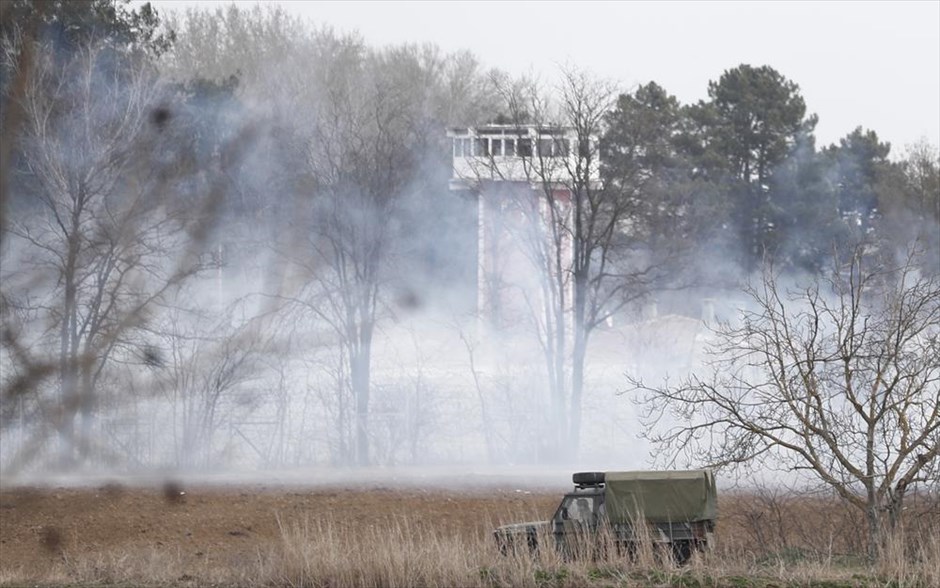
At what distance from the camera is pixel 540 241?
131 feet

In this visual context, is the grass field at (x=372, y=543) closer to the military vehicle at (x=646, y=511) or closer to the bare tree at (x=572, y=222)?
the military vehicle at (x=646, y=511)

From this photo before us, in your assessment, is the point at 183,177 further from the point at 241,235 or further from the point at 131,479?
the point at 131,479

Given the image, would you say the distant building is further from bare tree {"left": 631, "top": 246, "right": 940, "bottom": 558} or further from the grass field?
bare tree {"left": 631, "top": 246, "right": 940, "bottom": 558}

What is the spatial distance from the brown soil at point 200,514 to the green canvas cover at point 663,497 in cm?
534

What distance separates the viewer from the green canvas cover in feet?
59.5

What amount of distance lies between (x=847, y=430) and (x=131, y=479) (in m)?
17.2

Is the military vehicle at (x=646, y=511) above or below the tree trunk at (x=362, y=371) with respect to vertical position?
below

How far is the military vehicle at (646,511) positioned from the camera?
17781mm

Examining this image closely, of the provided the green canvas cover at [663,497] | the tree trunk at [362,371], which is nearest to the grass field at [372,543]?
the green canvas cover at [663,497]

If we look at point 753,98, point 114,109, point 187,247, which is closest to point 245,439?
point 187,247

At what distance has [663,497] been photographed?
18250 mm

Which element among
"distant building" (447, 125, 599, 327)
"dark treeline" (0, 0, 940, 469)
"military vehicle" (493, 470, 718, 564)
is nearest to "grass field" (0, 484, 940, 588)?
"military vehicle" (493, 470, 718, 564)

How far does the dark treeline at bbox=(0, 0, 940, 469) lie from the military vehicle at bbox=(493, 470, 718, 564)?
15412 millimetres

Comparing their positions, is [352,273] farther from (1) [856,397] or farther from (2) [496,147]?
(1) [856,397]
